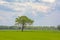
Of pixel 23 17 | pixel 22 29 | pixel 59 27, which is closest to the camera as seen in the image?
pixel 22 29

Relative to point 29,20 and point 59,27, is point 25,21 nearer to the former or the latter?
point 29,20

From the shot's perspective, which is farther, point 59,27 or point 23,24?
point 59,27

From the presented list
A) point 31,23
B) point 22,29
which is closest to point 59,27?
point 31,23

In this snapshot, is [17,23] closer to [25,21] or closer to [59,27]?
[25,21]

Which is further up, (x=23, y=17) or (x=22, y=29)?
(x=23, y=17)

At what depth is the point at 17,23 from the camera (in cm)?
9319

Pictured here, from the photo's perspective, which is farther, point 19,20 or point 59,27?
point 59,27

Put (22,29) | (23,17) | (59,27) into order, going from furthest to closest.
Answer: (59,27)
(23,17)
(22,29)

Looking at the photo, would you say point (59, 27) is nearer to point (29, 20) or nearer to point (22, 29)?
point (29, 20)

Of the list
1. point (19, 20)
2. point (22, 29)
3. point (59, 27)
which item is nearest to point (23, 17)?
point (19, 20)

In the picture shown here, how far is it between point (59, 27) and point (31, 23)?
26.6 metres

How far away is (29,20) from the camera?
93.1 meters

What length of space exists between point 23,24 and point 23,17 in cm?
518

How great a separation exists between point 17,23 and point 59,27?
103ft
